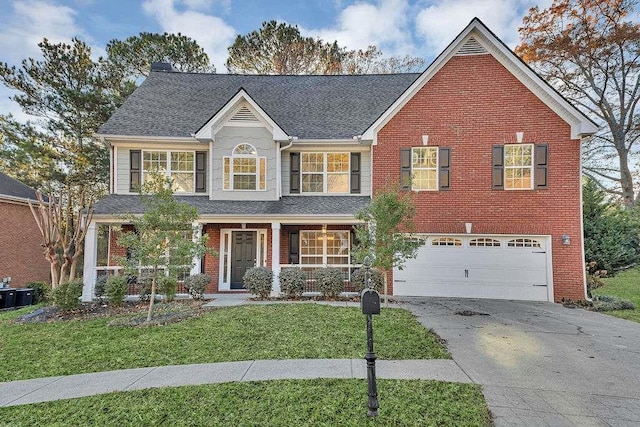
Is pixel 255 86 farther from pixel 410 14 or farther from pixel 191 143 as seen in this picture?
pixel 410 14

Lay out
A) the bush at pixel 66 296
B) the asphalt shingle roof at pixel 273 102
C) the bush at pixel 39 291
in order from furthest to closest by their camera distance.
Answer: the bush at pixel 39 291
the asphalt shingle roof at pixel 273 102
the bush at pixel 66 296

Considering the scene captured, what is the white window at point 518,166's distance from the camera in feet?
38.0

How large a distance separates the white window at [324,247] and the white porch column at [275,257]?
163cm

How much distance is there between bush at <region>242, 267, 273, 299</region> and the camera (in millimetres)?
10781

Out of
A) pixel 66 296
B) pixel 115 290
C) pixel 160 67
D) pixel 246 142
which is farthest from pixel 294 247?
pixel 160 67

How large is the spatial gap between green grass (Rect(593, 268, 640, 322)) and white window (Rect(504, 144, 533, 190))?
15.0 ft

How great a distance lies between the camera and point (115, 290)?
10047mm

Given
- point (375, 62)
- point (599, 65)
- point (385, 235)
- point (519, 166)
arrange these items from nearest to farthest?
1. point (385, 235)
2. point (519, 166)
3. point (599, 65)
4. point (375, 62)

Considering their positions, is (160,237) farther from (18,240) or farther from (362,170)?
(18,240)

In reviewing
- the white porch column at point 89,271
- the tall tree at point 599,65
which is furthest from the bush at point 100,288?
the tall tree at point 599,65

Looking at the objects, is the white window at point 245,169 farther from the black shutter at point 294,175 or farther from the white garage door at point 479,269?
the white garage door at point 479,269

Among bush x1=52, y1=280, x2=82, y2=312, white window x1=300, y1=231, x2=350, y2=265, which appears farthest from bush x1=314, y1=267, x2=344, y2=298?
bush x1=52, y1=280, x2=82, y2=312

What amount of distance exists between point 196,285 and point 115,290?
230 cm

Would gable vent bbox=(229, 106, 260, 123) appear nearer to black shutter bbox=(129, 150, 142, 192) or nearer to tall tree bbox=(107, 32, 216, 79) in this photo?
black shutter bbox=(129, 150, 142, 192)
